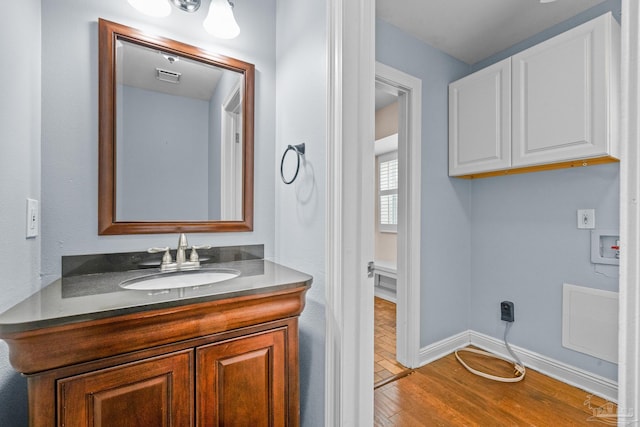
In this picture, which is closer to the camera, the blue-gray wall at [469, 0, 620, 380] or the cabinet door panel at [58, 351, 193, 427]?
the cabinet door panel at [58, 351, 193, 427]

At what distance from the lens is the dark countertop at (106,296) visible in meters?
0.65

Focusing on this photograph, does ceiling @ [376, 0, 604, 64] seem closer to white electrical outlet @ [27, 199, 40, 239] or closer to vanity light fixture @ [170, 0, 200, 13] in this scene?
vanity light fixture @ [170, 0, 200, 13]

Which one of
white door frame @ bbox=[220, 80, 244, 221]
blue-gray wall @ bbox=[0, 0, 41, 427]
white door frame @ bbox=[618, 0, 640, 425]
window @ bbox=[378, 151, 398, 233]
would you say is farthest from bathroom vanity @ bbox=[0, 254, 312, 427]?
window @ bbox=[378, 151, 398, 233]

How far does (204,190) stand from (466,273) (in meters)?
2.12

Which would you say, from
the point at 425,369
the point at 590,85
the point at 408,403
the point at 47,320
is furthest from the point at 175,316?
the point at 590,85

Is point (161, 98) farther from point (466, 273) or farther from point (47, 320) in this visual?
point (466, 273)

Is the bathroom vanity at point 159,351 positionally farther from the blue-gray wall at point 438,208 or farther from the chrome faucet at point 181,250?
the blue-gray wall at point 438,208

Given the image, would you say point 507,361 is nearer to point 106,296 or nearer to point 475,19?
point 475,19

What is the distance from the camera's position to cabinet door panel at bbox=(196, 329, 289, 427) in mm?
854

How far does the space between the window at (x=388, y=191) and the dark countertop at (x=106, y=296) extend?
110 inches

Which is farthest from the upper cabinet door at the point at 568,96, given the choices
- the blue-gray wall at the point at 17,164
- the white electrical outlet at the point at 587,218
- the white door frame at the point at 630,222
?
the blue-gray wall at the point at 17,164

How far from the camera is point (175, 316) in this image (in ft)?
2.60

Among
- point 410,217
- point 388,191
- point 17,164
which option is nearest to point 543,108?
point 410,217

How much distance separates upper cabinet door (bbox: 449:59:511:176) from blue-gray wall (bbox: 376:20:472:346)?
0.24 ft
